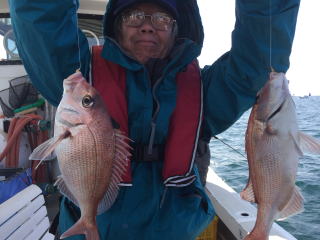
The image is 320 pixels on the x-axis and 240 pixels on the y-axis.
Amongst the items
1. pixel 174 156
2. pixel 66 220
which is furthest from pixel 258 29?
pixel 66 220

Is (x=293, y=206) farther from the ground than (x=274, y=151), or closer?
closer

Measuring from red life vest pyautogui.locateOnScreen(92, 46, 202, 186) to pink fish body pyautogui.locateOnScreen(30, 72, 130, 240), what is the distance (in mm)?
309

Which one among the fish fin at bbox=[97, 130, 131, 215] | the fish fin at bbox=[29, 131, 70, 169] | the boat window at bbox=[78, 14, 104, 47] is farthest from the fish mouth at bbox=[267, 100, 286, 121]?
the boat window at bbox=[78, 14, 104, 47]

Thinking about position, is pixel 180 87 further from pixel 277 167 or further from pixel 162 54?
pixel 277 167

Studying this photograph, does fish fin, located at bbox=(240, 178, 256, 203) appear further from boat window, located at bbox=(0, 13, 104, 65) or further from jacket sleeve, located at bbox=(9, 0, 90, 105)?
boat window, located at bbox=(0, 13, 104, 65)

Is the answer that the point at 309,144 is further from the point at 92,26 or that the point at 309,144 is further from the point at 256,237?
the point at 92,26

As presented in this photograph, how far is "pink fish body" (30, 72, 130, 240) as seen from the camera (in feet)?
5.75

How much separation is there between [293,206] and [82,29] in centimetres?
449

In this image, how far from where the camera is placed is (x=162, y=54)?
8.03 ft

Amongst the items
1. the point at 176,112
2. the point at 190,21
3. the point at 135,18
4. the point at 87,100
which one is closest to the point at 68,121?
the point at 87,100

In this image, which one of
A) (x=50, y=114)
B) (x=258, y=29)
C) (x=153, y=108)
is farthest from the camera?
(x=50, y=114)

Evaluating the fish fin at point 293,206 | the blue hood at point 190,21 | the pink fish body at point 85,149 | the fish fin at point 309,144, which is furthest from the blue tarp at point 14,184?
the fish fin at point 309,144

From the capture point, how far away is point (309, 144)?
5.85 ft

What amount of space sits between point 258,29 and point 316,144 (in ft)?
2.31
